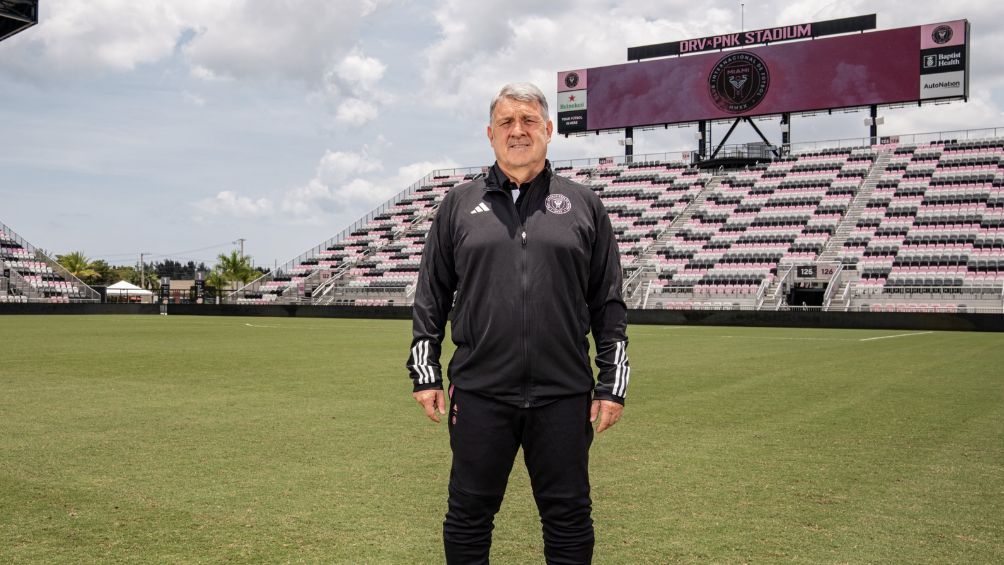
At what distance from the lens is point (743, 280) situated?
42.8 metres

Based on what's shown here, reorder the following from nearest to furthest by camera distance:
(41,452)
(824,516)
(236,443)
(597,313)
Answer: (597,313) → (824,516) → (41,452) → (236,443)

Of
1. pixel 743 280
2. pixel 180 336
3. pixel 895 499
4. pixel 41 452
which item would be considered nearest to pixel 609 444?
pixel 895 499

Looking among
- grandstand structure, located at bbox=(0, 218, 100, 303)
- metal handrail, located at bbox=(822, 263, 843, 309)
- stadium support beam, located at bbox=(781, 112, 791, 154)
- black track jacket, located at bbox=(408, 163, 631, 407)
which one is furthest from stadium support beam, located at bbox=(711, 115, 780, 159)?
black track jacket, located at bbox=(408, 163, 631, 407)

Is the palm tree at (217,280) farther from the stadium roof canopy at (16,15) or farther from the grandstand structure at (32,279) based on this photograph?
the stadium roof canopy at (16,15)

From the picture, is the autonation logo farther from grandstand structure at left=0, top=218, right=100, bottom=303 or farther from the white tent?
the white tent

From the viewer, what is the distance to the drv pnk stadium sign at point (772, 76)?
48094 mm

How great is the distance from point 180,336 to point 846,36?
43.2m

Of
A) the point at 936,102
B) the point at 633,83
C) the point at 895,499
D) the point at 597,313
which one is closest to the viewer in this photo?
the point at 597,313

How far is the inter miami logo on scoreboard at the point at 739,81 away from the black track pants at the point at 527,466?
52.8m

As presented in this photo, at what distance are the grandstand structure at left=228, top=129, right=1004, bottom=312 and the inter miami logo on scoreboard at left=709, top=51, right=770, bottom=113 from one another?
5.35m

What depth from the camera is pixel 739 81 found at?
5250cm

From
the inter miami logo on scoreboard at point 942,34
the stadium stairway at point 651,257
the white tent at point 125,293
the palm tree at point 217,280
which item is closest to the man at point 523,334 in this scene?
the stadium stairway at point 651,257

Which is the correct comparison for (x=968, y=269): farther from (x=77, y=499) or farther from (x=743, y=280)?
(x=77, y=499)

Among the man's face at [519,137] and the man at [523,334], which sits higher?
the man's face at [519,137]
